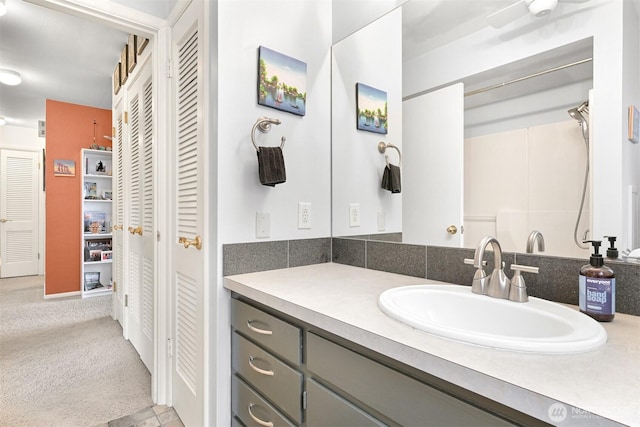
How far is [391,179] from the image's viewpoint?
5.40ft

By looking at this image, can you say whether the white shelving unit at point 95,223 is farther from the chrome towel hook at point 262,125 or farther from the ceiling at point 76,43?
the chrome towel hook at point 262,125

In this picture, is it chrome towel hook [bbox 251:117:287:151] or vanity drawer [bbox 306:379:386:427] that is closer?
vanity drawer [bbox 306:379:386:427]

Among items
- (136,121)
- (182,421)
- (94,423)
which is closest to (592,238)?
(182,421)

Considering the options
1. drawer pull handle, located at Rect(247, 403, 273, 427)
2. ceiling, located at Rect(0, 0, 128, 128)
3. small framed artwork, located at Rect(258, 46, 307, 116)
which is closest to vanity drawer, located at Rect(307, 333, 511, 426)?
drawer pull handle, located at Rect(247, 403, 273, 427)

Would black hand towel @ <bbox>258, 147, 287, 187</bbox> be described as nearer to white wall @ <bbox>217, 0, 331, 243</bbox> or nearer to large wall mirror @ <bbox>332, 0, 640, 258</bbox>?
white wall @ <bbox>217, 0, 331, 243</bbox>

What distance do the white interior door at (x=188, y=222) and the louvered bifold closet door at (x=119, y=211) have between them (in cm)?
143

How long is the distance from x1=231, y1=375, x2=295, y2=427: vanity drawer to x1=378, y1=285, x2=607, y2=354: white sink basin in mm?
564

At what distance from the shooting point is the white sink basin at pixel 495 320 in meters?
0.66

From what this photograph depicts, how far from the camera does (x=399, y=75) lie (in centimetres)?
159

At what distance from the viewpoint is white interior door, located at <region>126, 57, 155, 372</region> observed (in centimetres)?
222

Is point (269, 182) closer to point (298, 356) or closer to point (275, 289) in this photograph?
point (275, 289)

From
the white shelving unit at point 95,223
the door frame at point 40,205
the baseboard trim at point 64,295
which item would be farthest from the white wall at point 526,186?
the door frame at point 40,205

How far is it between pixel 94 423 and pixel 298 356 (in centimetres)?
147

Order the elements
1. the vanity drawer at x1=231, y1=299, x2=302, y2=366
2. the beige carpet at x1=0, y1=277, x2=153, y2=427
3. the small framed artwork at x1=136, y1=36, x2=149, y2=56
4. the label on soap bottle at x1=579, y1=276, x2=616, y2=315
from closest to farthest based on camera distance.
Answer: the label on soap bottle at x1=579, y1=276, x2=616, y2=315, the vanity drawer at x1=231, y1=299, x2=302, y2=366, the beige carpet at x1=0, y1=277, x2=153, y2=427, the small framed artwork at x1=136, y1=36, x2=149, y2=56
